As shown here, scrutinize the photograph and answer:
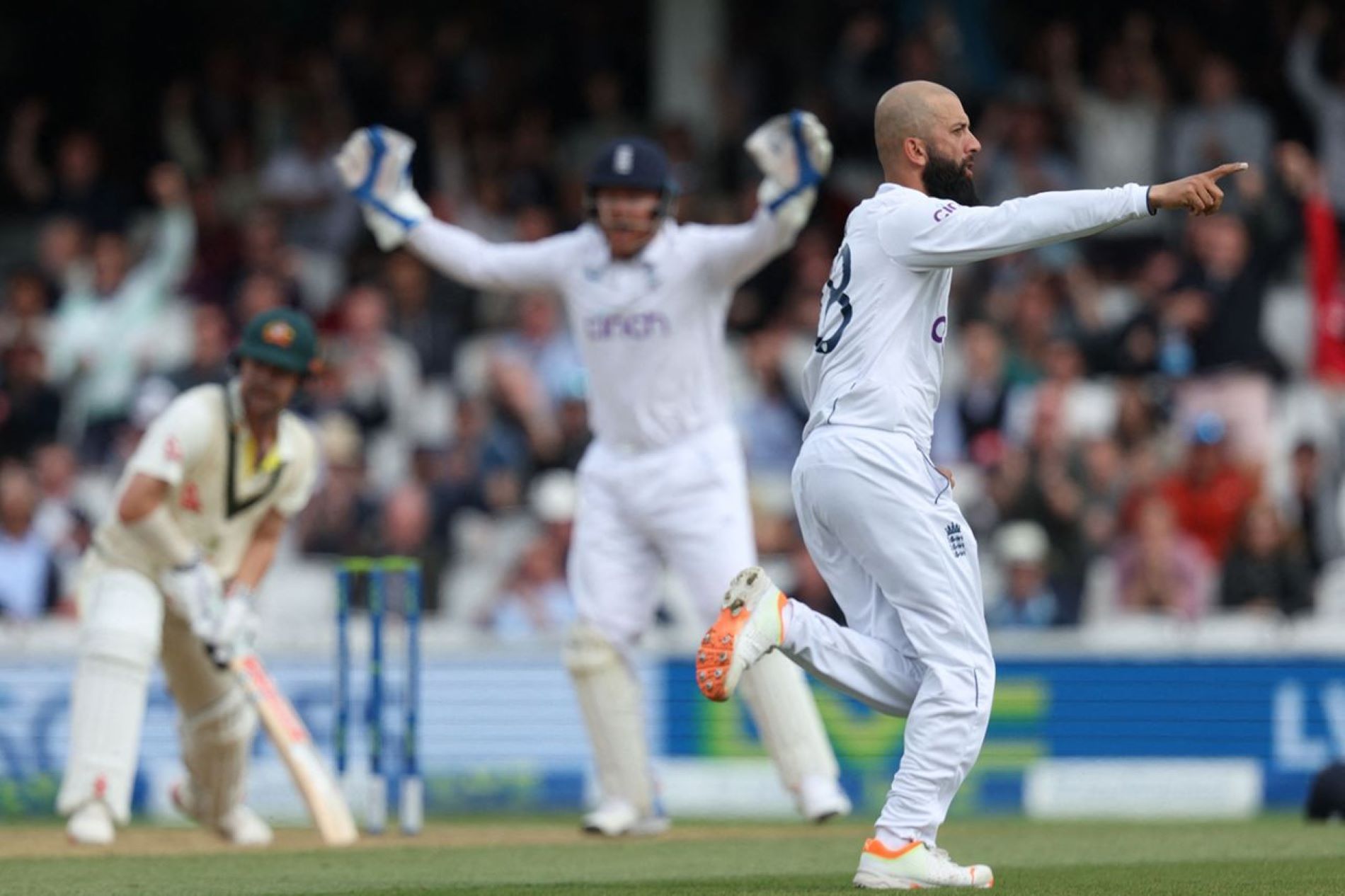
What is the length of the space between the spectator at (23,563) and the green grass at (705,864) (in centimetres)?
387

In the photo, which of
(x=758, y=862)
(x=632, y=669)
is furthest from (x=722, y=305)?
(x=758, y=862)

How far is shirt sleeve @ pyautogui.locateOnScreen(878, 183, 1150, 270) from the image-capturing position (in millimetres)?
6176

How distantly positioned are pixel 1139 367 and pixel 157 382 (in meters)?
5.86

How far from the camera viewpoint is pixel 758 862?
7637mm

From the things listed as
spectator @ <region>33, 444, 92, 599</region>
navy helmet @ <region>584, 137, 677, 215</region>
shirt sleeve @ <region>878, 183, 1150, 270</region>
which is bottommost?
spectator @ <region>33, 444, 92, 599</region>

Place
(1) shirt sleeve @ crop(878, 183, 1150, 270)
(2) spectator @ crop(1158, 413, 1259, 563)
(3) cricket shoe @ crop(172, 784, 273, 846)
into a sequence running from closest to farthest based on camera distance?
(1) shirt sleeve @ crop(878, 183, 1150, 270)
(3) cricket shoe @ crop(172, 784, 273, 846)
(2) spectator @ crop(1158, 413, 1259, 563)

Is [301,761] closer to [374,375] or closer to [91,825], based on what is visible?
[91,825]

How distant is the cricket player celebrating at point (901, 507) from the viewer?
6.38 m

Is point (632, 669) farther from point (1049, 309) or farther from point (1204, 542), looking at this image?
point (1049, 309)

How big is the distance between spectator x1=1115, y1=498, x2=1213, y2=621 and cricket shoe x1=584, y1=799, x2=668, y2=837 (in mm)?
4260

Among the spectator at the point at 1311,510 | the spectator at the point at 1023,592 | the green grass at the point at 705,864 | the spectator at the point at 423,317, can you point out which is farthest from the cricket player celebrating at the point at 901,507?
the spectator at the point at 423,317

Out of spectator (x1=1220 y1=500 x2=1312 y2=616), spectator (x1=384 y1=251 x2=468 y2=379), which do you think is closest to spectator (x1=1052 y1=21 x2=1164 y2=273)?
spectator (x1=1220 y1=500 x2=1312 y2=616)

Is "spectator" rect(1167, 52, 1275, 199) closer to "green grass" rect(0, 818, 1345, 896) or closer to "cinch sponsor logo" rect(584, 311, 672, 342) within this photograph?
"green grass" rect(0, 818, 1345, 896)

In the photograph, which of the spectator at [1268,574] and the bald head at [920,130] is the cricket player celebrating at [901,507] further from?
the spectator at [1268,574]
